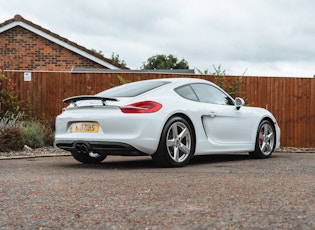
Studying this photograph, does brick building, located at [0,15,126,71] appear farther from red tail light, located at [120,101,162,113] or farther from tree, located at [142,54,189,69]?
tree, located at [142,54,189,69]

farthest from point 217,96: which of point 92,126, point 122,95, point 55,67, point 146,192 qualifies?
point 55,67

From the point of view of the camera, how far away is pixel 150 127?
25.3 feet

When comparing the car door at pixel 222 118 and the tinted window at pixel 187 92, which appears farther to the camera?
the car door at pixel 222 118

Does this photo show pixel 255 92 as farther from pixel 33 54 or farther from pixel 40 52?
pixel 33 54

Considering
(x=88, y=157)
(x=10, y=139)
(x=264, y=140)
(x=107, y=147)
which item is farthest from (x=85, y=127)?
(x=10, y=139)

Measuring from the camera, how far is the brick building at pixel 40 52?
23.0 meters

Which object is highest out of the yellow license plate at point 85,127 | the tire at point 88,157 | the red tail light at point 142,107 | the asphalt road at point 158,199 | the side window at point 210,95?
the side window at point 210,95

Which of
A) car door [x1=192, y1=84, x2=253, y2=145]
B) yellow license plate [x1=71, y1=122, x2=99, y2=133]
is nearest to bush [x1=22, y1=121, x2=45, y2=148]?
yellow license plate [x1=71, y1=122, x2=99, y2=133]

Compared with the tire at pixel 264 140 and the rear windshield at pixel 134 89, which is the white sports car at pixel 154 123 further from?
the tire at pixel 264 140

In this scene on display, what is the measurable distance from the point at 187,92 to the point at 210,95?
648 mm

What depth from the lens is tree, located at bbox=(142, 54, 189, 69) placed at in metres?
56.3

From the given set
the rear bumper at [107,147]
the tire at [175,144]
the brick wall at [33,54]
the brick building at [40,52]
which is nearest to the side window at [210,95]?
the tire at [175,144]

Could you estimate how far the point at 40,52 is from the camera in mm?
23156

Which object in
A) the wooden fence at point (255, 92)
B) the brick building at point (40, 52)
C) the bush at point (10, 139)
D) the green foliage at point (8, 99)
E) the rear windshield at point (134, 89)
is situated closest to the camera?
the rear windshield at point (134, 89)
